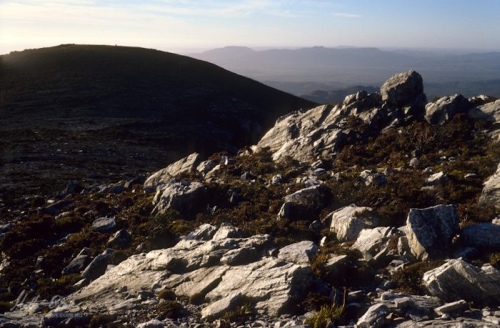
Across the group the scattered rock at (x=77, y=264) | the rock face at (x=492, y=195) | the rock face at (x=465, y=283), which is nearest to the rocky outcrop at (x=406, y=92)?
the rock face at (x=492, y=195)

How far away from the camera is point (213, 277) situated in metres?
14.4

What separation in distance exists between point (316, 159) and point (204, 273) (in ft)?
51.9

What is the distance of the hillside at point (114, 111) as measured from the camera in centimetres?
4759

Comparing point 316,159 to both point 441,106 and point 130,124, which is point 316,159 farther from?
point 130,124

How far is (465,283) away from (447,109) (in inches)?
792

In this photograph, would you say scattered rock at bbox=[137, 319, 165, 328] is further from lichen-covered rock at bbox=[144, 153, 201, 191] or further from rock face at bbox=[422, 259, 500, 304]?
lichen-covered rock at bbox=[144, 153, 201, 191]

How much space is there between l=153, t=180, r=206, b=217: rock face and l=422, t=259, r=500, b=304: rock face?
42.4 feet

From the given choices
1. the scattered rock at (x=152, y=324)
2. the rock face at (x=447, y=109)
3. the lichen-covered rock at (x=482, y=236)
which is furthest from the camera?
the rock face at (x=447, y=109)

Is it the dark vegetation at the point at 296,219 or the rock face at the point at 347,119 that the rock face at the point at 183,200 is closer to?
the dark vegetation at the point at 296,219

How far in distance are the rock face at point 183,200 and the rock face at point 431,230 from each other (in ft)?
37.4

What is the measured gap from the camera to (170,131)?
232 ft

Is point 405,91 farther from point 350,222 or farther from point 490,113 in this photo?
point 350,222

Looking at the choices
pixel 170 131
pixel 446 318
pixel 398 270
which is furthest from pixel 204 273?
pixel 170 131

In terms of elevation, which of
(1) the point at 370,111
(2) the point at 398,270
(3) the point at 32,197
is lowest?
(3) the point at 32,197
